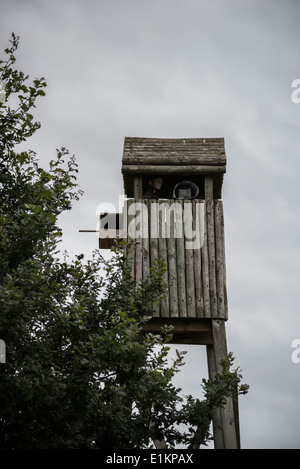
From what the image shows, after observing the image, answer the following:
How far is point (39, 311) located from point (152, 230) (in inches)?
155

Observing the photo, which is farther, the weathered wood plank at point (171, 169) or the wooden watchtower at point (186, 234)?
the weathered wood plank at point (171, 169)

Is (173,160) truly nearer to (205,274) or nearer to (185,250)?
(185,250)

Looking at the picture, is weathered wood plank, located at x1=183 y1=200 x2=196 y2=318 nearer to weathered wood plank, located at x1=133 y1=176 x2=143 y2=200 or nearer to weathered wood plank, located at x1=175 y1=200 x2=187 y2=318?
weathered wood plank, located at x1=175 y1=200 x2=187 y2=318

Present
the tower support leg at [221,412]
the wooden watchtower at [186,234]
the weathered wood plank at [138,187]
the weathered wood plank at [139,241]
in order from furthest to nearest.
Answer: the weathered wood plank at [138,187] < the weathered wood plank at [139,241] < the wooden watchtower at [186,234] < the tower support leg at [221,412]

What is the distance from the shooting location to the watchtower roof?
8.52 metres

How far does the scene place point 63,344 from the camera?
15.1ft

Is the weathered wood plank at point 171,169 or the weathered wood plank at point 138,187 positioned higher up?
the weathered wood plank at point 171,169

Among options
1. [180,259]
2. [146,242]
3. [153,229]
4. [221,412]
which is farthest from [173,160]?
[221,412]

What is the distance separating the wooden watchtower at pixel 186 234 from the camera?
780cm

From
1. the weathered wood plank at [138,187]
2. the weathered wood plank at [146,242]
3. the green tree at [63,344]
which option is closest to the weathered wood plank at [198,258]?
the weathered wood plank at [146,242]

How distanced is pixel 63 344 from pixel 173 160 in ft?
14.7

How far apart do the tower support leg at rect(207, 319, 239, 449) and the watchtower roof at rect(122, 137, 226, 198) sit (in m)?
2.09

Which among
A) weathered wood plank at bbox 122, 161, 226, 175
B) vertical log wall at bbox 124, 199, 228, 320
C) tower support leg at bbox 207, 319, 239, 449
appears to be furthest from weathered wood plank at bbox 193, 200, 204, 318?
weathered wood plank at bbox 122, 161, 226, 175

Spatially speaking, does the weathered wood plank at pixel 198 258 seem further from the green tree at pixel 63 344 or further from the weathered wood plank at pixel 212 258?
the green tree at pixel 63 344
